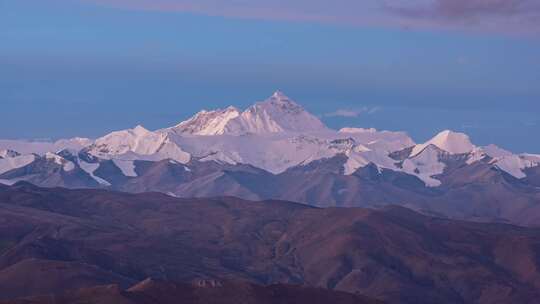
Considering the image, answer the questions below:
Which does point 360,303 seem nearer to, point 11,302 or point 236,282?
point 236,282

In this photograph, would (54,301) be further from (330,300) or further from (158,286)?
(330,300)

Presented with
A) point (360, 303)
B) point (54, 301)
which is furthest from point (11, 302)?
point (360, 303)

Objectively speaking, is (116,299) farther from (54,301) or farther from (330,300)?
(330,300)

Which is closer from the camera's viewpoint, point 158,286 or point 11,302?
point 11,302

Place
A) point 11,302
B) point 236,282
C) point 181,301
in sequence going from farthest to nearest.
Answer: point 236,282
point 181,301
point 11,302

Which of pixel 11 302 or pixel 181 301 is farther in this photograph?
pixel 181 301

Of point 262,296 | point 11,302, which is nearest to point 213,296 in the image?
point 262,296

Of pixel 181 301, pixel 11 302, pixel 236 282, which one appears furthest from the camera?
pixel 236 282

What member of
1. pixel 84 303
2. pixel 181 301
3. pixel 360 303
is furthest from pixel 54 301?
pixel 360 303
